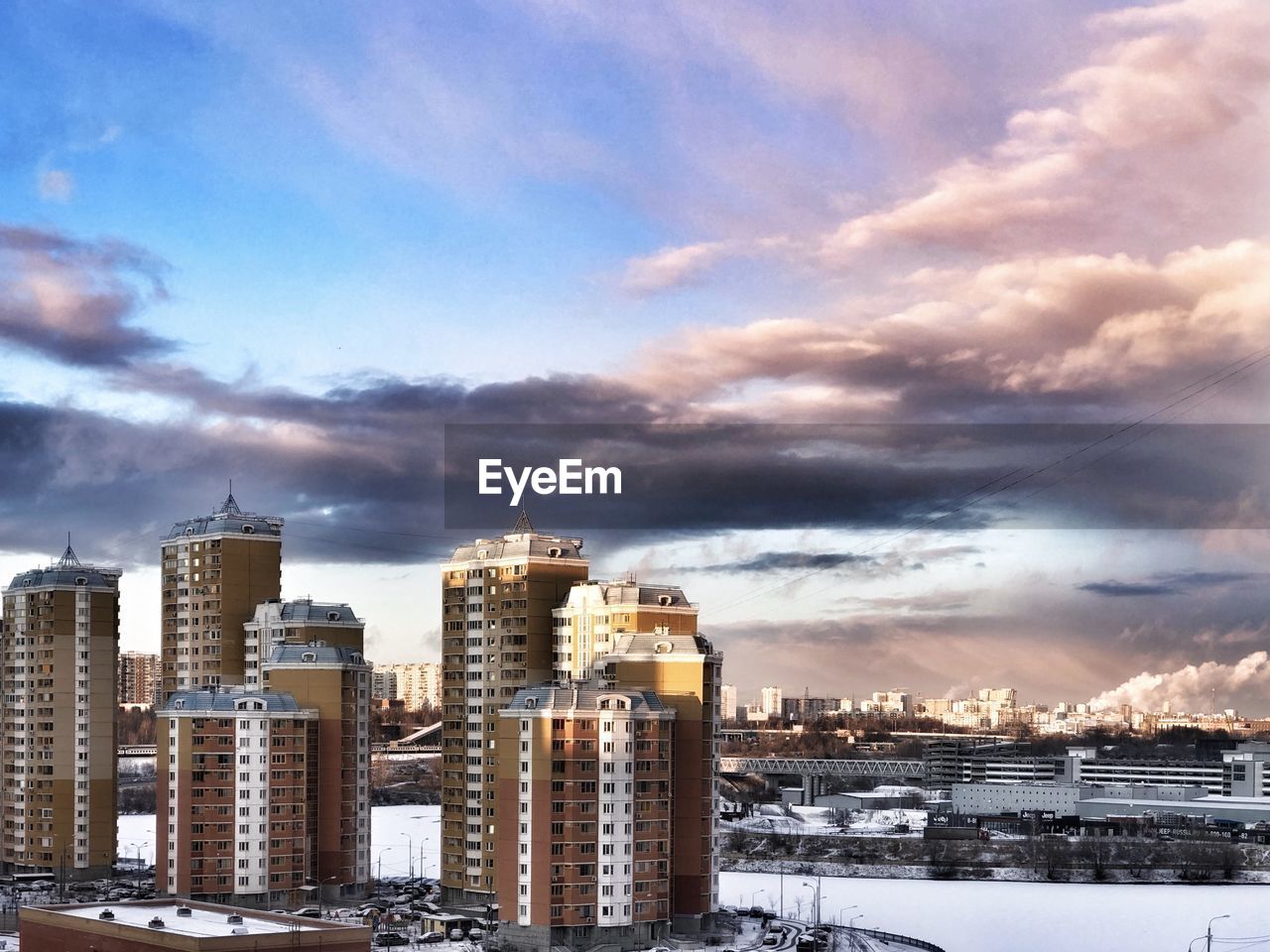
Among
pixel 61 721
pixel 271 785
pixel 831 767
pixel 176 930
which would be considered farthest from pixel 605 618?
pixel 831 767

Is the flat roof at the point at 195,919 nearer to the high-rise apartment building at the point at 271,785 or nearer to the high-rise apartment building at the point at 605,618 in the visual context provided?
the high-rise apartment building at the point at 271,785

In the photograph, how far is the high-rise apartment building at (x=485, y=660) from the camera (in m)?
22.7

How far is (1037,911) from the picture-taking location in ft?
89.5

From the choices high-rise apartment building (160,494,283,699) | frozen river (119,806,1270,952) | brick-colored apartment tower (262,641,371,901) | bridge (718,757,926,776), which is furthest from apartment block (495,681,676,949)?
bridge (718,757,926,776)

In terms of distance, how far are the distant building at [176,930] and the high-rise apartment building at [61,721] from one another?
922cm

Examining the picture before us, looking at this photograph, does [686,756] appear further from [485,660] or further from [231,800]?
[231,800]

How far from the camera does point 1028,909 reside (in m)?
27.5

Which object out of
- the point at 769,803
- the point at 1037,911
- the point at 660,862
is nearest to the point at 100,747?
the point at 660,862

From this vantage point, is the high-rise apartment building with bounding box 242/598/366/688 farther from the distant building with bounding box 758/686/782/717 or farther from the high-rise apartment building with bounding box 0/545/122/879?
the distant building with bounding box 758/686/782/717

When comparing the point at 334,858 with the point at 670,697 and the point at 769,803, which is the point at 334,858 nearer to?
the point at 670,697

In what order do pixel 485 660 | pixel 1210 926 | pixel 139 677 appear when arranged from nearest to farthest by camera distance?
pixel 485 660, pixel 1210 926, pixel 139 677

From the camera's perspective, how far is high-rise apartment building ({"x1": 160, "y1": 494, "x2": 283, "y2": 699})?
25906 millimetres

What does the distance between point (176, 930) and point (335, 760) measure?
8454 millimetres

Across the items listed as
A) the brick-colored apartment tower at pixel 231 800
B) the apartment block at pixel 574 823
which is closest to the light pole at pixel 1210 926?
the apartment block at pixel 574 823
